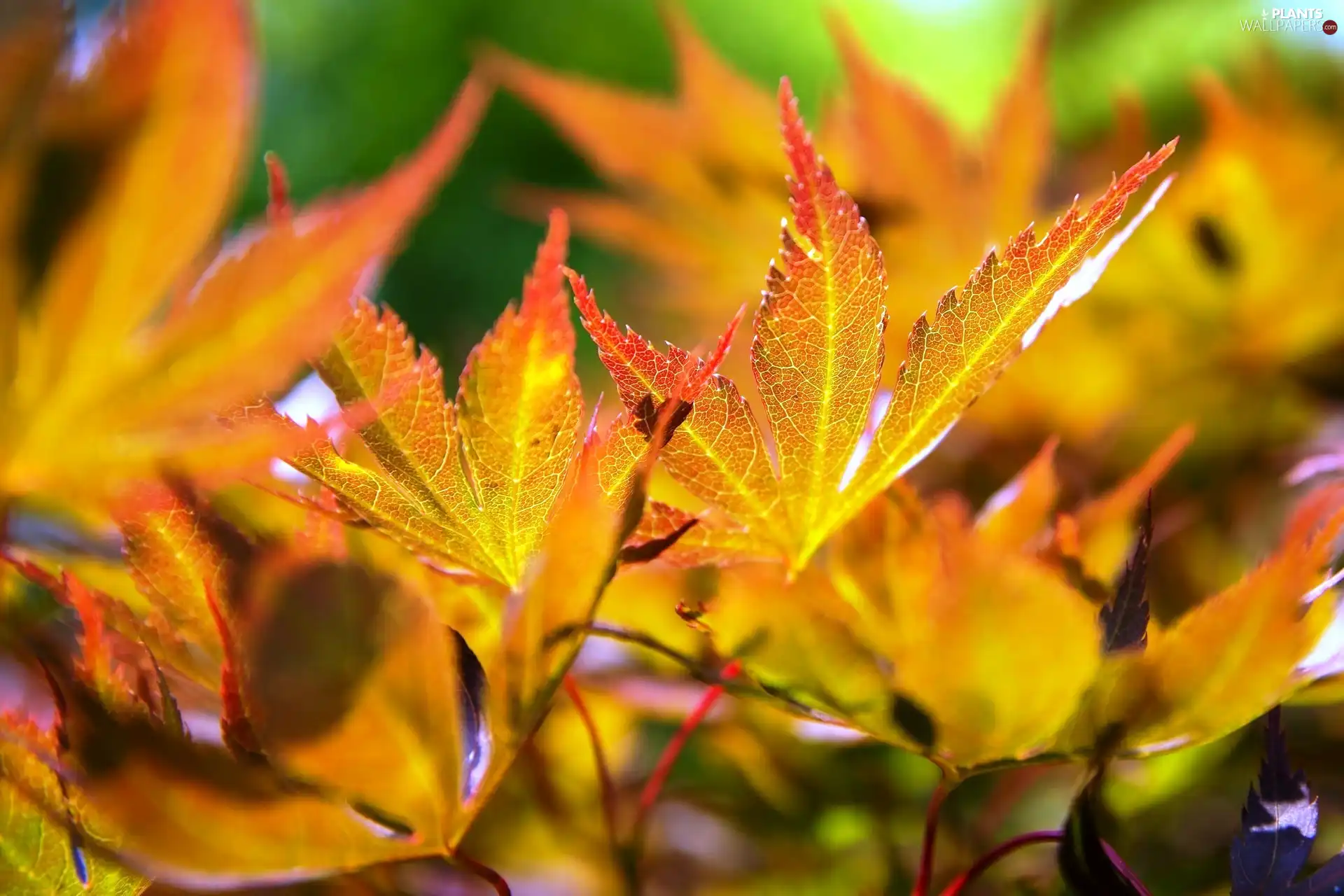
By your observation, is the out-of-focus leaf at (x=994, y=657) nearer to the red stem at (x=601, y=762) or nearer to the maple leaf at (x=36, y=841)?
the red stem at (x=601, y=762)

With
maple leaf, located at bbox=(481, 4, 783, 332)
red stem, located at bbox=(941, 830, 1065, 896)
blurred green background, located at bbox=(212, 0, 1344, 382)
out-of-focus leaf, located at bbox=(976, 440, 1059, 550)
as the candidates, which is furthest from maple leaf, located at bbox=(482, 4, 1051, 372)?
blurred green background, located at bbox=(212, 0, 1344, 382)

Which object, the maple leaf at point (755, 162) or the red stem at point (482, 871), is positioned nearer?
the red stem at point (482, 871)

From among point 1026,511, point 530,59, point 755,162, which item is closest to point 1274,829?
point 1026,511

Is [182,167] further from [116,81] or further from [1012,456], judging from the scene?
[1012,456]

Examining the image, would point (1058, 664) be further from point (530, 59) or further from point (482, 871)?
point (530, 59)

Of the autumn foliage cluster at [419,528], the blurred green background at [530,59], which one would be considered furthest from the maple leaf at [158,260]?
the blurred green background at [530,59]

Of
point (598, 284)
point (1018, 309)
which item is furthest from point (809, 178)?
point (598, 284)
